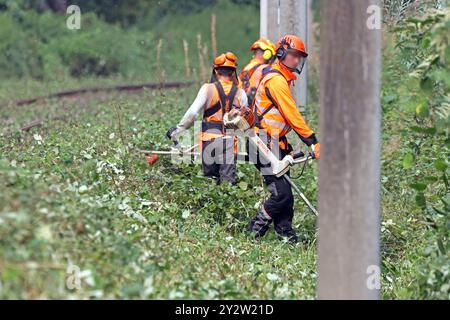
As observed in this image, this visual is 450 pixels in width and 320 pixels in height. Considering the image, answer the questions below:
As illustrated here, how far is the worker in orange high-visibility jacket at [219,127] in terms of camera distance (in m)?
12.7

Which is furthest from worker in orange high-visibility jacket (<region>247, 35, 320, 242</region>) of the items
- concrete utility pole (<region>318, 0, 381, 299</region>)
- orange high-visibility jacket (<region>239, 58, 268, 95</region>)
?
concrete utility pole (<region>318, 0, 381, 299</region>)

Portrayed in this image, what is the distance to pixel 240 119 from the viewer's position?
11719 mm

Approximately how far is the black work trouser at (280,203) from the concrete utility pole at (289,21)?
4391 mm

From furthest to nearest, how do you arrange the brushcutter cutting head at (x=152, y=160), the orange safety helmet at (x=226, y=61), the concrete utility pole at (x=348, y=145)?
1. the orange safety helmet at (x=226, y=61)
2. the brushcutter cutting head at (x=152, y=160)
3. the concrete utility pole at (x=348, y=145)

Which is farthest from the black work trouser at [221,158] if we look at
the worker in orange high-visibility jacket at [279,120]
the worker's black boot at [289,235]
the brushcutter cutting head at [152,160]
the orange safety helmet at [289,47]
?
the orange safety helmet at [289,47]

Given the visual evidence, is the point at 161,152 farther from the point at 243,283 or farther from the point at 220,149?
the point at 243,283

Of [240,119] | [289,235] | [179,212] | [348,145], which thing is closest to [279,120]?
[240,119]

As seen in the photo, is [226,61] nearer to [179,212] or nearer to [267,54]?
[179,212]

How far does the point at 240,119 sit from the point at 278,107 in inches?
17.5

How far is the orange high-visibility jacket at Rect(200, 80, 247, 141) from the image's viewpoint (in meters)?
12.8

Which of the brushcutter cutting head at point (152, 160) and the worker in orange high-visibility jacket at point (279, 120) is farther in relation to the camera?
the brushcutter cutting head at point (152, 160)

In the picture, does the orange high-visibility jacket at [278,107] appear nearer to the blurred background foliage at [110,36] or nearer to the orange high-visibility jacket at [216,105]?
the orange high-visibility jacket at [216,105]

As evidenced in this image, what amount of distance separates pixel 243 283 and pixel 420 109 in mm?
1975

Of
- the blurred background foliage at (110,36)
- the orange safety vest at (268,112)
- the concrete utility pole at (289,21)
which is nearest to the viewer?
the orange safety vest at (268,112)
